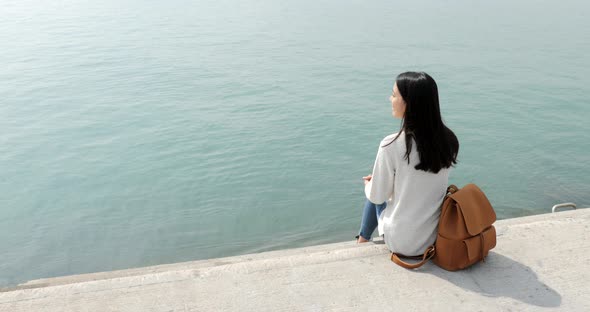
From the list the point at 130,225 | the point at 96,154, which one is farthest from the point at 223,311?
the point at 96,154

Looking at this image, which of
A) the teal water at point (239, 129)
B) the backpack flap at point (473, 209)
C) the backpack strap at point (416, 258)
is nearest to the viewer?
the backpack flap at point (473, 209)

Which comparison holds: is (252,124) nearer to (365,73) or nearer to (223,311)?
(365,73)

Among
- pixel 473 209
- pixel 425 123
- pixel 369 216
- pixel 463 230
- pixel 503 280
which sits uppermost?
pixel 425 123

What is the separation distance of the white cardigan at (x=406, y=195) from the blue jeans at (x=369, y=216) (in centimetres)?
18

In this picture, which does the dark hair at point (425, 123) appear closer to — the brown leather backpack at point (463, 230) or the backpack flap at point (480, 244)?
the brown leather backpack at point (463, 230)

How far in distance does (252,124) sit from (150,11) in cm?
1717

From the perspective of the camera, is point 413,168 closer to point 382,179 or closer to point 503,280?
point 382,179

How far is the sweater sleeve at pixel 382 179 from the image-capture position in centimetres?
392

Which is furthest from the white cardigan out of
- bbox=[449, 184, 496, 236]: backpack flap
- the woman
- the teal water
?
the teal water

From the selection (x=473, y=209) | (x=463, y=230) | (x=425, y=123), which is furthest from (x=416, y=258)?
(x=425, y=123)

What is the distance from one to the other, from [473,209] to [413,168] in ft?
1.62

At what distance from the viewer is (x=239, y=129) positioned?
10727mm

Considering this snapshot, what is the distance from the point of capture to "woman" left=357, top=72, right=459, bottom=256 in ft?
12.4

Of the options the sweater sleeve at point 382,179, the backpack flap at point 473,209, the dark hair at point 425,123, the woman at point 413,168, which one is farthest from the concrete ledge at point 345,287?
the dark hair at point 425,123
